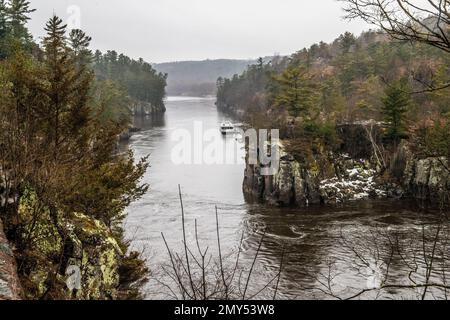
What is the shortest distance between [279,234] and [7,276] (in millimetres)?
20070

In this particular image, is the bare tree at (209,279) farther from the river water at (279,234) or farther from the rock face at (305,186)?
the rock face at (305,186)

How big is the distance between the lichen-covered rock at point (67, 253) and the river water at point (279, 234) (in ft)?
16.0

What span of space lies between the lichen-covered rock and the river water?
489 cm

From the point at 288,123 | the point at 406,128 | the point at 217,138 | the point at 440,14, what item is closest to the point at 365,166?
the point at 406,128

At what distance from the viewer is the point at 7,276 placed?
6.77m

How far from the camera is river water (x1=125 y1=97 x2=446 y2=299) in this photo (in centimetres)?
1911

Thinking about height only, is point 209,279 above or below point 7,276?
below

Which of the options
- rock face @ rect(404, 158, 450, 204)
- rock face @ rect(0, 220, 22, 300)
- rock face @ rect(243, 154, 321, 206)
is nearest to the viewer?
rock face @ rect(0, 220, 22, 300)

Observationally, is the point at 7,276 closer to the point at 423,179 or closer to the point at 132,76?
the point at 423,179

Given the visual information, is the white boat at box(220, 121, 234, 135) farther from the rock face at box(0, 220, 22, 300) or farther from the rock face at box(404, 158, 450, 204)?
the rock face at box(0, 220, 22, 300)

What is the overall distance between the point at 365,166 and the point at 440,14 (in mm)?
35200

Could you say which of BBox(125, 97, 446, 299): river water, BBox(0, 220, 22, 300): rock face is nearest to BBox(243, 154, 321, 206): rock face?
BBox(125, 97, 446, 299): river water

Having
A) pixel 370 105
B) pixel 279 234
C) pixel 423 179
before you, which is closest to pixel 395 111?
pixel 423 179
